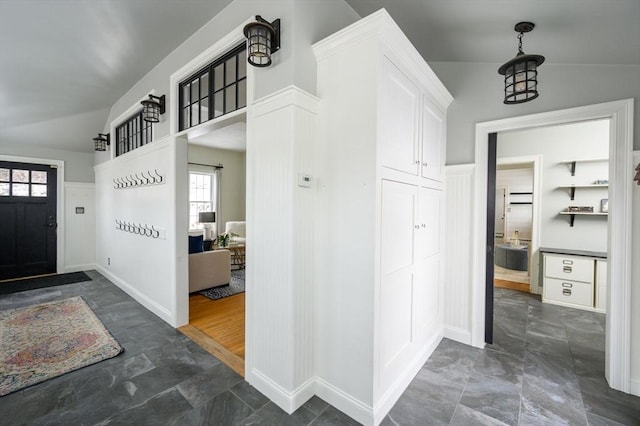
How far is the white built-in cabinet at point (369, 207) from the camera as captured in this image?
1.72 m

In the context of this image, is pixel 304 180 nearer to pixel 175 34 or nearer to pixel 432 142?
pixel 432 142

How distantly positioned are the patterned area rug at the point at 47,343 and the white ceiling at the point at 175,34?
9.23 ft

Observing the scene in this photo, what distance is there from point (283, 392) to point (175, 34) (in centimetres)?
330

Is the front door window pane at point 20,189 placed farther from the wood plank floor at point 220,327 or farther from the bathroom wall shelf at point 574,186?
the bathroom wall shelf at point 574,186

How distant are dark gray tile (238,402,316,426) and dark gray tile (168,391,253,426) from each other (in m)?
0.06

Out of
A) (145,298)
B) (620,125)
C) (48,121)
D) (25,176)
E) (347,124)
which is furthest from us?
(25,176)

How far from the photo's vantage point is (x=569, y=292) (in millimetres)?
3756

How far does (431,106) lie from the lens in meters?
2.52

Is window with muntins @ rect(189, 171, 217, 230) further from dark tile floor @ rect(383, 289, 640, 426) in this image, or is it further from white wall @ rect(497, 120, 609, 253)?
white wall @ rect(497, 120, 609, 253)

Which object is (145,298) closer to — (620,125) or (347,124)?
(347,124)

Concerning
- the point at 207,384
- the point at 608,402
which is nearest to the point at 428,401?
the point at 608,402

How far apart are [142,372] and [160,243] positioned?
1453 millimetres

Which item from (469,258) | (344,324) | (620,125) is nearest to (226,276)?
(344,324)

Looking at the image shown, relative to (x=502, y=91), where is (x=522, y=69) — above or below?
below
